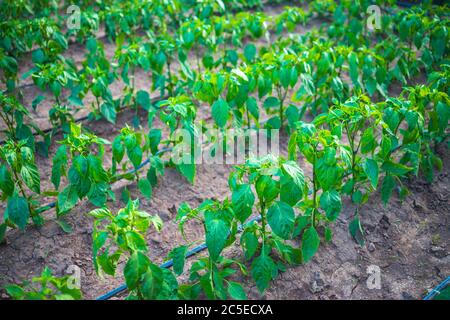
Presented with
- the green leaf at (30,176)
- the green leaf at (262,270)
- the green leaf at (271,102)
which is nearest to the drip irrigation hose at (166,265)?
the green leaf at (262,270)

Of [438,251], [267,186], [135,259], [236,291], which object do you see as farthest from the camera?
[438,251]

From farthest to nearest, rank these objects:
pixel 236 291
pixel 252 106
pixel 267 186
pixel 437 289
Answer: pixel 252 106 → pixel 437 289 → pixel 236 291 → pixel 267 186

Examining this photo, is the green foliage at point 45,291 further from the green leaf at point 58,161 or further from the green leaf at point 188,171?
the green leaf at point 188,171

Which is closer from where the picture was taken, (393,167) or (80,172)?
(80,172)

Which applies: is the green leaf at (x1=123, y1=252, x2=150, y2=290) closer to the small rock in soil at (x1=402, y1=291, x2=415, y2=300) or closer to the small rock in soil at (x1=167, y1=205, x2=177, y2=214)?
the small rock in soil at (x1=167, y1=205, x2=177, y2=214)

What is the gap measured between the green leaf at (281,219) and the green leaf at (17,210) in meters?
1.55

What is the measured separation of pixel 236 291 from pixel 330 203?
2.49ft

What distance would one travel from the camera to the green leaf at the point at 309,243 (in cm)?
285

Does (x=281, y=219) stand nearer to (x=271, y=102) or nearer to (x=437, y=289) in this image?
(x=437, y=289)

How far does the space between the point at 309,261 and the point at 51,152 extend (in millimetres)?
2376

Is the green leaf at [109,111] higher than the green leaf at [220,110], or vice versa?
the green leaf at [220,110]

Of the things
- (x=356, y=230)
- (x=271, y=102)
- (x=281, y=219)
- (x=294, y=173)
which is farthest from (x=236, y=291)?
(x=271, y=102)

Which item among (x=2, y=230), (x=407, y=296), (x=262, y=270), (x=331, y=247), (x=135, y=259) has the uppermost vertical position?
(x=135, y=259)

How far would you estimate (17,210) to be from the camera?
299cm
